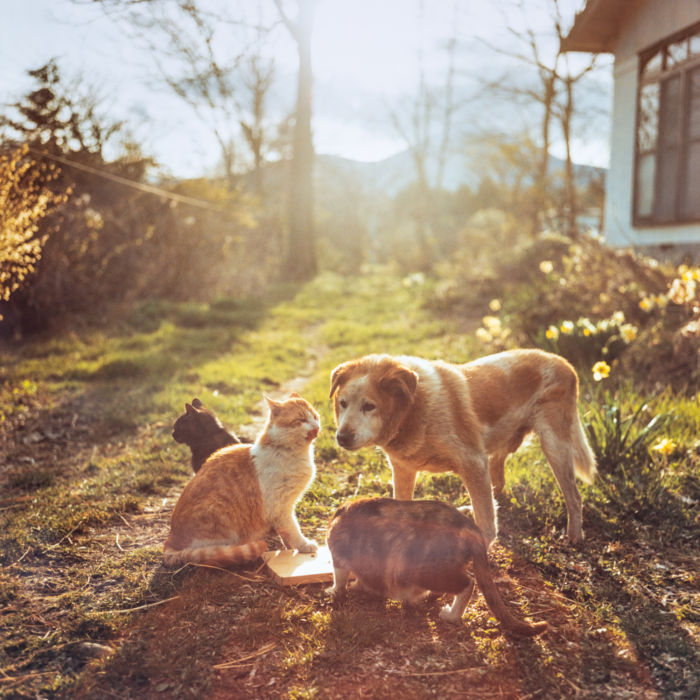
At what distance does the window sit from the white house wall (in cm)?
16

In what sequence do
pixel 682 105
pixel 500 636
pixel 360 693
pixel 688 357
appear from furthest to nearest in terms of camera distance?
pixel 682 105, pixel 688 357, pixel 500 636, pixel 360 693

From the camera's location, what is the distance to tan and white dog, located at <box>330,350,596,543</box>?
3275mm

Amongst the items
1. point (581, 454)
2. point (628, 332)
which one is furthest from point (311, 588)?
point (628, 332)

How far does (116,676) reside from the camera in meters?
2.56

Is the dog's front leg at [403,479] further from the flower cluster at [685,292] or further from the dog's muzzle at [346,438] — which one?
the flower cluster at [685,292]

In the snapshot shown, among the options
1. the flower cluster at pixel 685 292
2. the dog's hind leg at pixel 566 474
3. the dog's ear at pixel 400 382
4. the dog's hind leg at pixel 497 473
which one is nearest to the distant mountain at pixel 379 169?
the flower cluster at pixel 685 292

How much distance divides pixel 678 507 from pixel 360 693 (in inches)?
→ 115

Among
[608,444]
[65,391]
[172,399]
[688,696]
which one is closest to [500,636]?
[688,696]

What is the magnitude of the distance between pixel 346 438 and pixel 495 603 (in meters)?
1.05

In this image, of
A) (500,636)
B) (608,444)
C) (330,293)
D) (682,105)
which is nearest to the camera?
(500,636)

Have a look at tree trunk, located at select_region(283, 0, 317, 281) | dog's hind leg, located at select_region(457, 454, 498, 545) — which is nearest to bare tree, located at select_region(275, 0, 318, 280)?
tree trunk, located at select_region(283, 0, 317, 281)

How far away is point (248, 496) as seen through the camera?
3541 millimetres

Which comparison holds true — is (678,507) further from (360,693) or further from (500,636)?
(360,693)

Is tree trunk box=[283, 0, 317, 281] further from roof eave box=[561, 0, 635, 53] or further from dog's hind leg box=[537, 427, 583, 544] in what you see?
dog's hind leg box=[537, 427, 583, 544]
